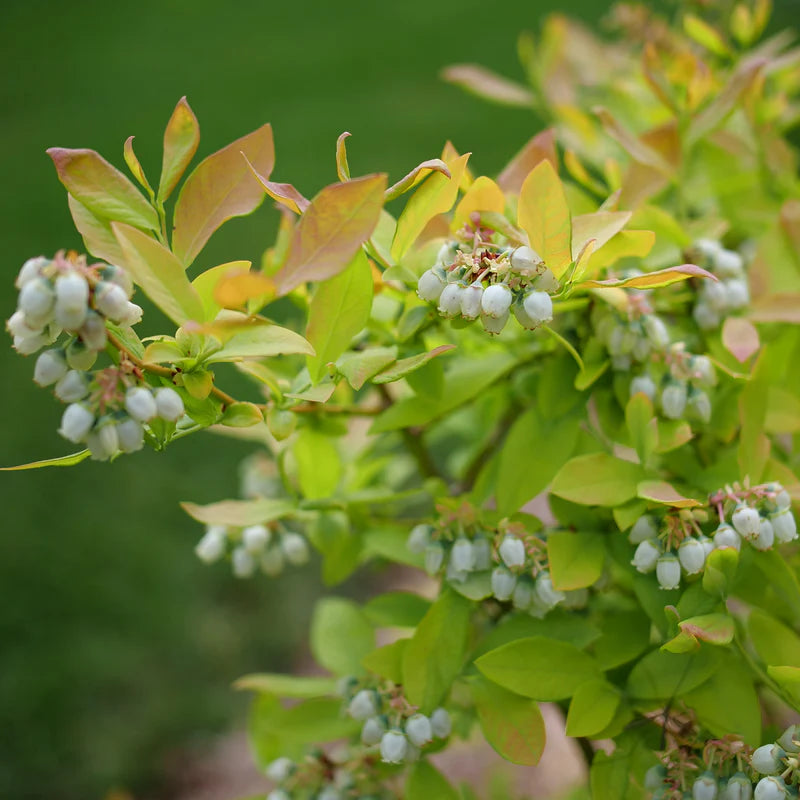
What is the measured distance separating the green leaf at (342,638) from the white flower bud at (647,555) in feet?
0.98

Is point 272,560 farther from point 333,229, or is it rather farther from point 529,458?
point 333,229

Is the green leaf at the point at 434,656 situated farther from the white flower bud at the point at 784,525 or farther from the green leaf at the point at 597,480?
the white flower bud at the point at 784,525

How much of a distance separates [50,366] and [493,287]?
0.27 metres

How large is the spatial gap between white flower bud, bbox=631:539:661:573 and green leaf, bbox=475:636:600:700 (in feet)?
0.27

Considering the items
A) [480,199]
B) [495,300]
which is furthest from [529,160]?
[495,300]

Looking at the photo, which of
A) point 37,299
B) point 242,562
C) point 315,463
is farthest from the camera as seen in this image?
point 242,562

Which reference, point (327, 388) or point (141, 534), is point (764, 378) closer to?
point (327, 388)

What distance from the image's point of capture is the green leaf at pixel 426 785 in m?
0.71

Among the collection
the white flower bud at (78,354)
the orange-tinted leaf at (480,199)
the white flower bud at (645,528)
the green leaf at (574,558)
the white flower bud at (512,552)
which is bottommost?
the green leaf at (574,558)

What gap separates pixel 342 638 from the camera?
0.86 m

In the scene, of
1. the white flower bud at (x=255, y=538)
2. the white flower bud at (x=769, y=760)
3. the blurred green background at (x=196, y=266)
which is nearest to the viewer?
the white flower bud at (x=769, y=760)

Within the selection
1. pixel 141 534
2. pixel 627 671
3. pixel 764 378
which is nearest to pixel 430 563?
pixel 627 671

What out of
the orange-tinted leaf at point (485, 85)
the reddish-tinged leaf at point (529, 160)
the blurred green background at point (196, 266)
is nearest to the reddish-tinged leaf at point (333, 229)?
the reddish-tinged leaf at point (529, 160)

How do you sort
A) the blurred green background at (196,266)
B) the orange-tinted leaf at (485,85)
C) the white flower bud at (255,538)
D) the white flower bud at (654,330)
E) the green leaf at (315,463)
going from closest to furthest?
the white flower bud at (654,330) → the green leaf at (315,463) → the white flower bud at (255,538) → the orange-tinted leaf at (485,85) → the blurred green background at (196,266)
